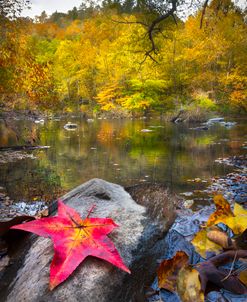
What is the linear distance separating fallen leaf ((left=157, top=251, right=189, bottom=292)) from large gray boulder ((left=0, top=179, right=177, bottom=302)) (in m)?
0.15

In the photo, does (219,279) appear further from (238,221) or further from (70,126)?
(70,126)

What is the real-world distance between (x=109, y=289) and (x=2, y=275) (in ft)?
2.52

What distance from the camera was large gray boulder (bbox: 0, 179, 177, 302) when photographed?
1.51 meters

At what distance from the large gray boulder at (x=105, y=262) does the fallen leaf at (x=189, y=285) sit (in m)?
0.28

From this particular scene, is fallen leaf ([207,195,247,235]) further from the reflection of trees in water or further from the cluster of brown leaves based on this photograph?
the reflection of trees in water

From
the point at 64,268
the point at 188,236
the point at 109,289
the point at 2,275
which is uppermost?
the point at 64,268

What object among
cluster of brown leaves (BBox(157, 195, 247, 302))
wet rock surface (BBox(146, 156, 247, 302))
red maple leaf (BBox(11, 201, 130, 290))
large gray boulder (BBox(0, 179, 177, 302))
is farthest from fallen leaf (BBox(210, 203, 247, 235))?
red maple leaf (BBox(11, 201, 130, 290))

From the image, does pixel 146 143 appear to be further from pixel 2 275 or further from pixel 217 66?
pixel 217 66

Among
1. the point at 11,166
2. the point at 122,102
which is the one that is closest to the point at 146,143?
the point at 11,166

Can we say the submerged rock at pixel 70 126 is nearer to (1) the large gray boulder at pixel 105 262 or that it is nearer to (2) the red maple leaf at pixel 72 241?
(1) the large gray boulder at pixel 105 262

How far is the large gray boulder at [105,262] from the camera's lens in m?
1.51

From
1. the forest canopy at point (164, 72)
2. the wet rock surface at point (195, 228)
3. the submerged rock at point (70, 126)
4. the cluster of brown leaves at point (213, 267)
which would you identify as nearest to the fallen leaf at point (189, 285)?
the cluster of brown leaves at point (213, 267)

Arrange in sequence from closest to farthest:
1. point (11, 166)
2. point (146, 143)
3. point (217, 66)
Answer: point (11, 166) < point (146, 143) < point (217, 66)

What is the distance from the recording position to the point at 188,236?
2975mm
